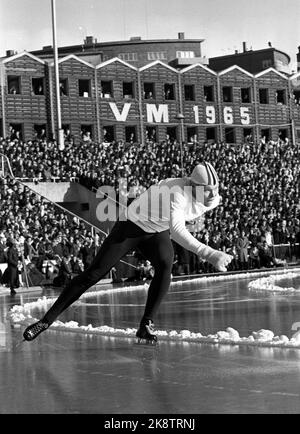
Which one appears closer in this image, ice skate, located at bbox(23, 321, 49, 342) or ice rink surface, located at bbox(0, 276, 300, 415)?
ice rink surface, located at bbox(0, 276, 300, 415)

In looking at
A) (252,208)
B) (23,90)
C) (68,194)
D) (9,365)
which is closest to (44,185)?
(68,194)

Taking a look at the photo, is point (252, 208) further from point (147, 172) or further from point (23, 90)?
point (23, 90)

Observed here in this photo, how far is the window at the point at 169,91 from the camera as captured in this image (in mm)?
57375

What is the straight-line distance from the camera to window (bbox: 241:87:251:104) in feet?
201

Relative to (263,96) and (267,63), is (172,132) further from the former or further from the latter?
(267,63)

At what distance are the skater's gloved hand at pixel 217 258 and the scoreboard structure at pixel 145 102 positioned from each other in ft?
125

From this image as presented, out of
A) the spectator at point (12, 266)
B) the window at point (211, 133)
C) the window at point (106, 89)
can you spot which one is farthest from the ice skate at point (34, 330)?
the window at point (211, 133)

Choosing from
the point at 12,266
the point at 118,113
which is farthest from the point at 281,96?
the point at 12,266

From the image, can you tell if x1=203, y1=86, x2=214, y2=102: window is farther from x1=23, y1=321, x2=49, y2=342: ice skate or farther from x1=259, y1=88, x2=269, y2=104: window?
x1=23, y1=321, x2=49, y2=342: ice skate

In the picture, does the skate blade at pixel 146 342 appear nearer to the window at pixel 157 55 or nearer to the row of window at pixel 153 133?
the row of window at pixel 153 133

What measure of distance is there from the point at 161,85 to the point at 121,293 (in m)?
38.8

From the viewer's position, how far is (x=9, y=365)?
7527 millimetres

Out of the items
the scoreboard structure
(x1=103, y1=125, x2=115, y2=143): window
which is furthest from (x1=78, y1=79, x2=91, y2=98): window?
(x1=103, y1=125, x2=115, y2=143): window

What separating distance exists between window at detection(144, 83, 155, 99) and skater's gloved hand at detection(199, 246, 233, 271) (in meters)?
49.0
